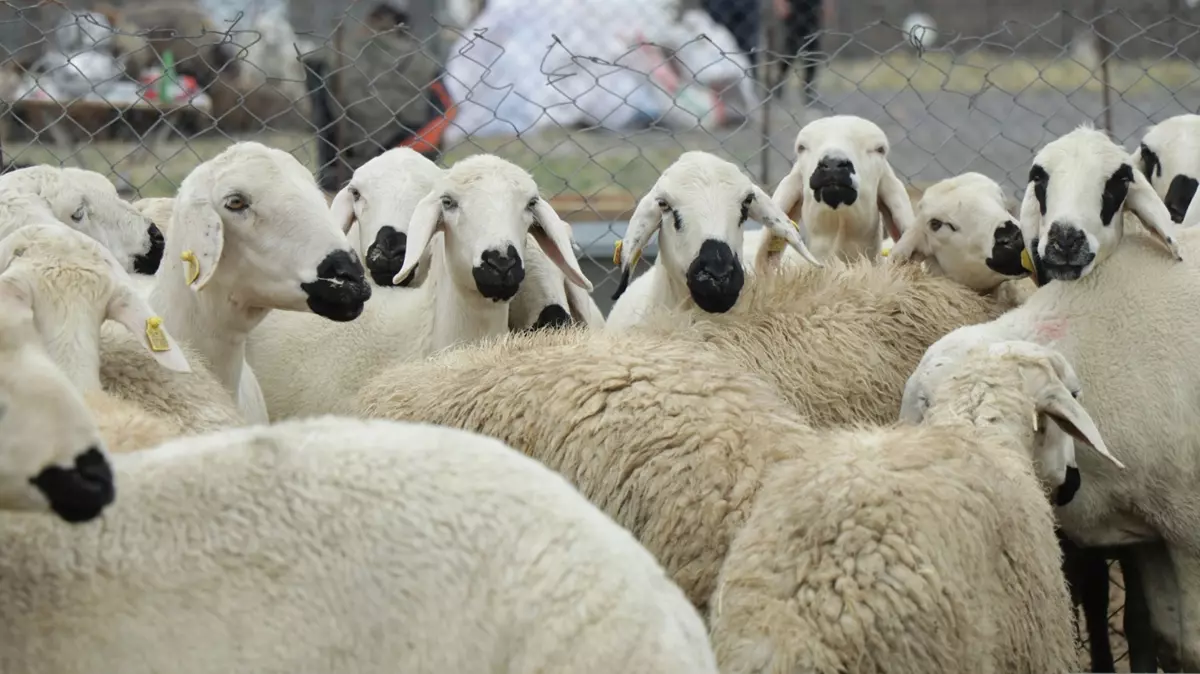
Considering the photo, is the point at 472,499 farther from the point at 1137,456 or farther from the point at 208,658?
the point at 1137,456

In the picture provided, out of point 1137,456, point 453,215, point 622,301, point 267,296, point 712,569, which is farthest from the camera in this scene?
point 622,301

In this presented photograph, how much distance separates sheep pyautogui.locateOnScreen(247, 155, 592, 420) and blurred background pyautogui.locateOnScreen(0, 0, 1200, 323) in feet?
2.49

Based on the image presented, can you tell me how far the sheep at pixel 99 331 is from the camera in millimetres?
3264

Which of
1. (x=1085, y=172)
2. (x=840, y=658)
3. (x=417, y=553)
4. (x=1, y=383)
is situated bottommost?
(x=840, y=658)

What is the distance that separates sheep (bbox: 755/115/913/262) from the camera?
203 inches

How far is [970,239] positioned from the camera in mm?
4641

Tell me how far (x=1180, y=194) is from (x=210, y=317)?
3.08m

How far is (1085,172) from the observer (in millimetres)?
4113

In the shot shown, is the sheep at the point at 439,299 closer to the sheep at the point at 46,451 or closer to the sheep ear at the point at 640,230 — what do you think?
the sheep ear at the point at 640,230

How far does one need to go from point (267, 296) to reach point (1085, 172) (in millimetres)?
2165

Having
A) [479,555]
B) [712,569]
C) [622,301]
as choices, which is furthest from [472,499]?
[622,301]

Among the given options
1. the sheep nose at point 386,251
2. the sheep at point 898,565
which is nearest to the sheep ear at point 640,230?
the sheep nose at point 386,251

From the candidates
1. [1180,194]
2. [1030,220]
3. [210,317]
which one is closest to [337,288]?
[210,317]

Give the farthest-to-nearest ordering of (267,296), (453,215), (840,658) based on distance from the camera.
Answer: (453,215) < (267,296) < (840,658)
